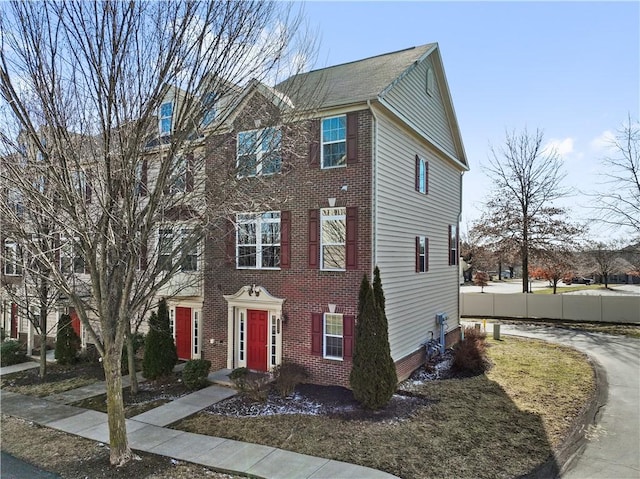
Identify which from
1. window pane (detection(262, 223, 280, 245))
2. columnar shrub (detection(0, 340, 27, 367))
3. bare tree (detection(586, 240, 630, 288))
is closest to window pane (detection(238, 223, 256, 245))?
window pane (detection(262, 223, 280, 245))

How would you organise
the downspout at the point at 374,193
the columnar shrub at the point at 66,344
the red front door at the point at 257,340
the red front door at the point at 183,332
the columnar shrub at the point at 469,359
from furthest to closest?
the columnar shrub at the point at 66,344 → the red front door at the point at 183,332 → the columnar shrub at the point at 469,359 → the red front door at the point at 257,340 → the downspout at the point at 374,193

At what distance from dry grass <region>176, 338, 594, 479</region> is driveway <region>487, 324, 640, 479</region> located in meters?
Result: 0.54

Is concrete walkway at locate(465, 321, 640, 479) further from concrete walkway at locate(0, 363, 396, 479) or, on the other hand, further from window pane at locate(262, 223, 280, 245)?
window pane at locate(262, 223, 280, 245)

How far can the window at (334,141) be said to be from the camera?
12344mm

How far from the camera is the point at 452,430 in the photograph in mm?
9234

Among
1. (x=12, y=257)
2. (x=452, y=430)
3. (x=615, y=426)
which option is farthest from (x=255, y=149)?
(x=615, y=426)

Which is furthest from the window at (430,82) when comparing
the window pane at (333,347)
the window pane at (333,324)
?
the window pane at (333,347)

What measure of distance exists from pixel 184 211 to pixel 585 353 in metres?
17.5

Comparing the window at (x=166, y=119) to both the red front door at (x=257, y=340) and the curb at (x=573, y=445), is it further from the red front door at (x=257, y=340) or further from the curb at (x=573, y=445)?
the curb at (x=573, y=445)

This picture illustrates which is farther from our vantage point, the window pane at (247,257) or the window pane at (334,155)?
the window pane at (247,257)

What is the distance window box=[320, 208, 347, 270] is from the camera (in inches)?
486

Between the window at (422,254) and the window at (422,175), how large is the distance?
1.83 meters

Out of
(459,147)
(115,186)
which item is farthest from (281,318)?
(459,147)

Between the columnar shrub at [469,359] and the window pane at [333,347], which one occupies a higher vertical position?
the window pane at [333,347]
